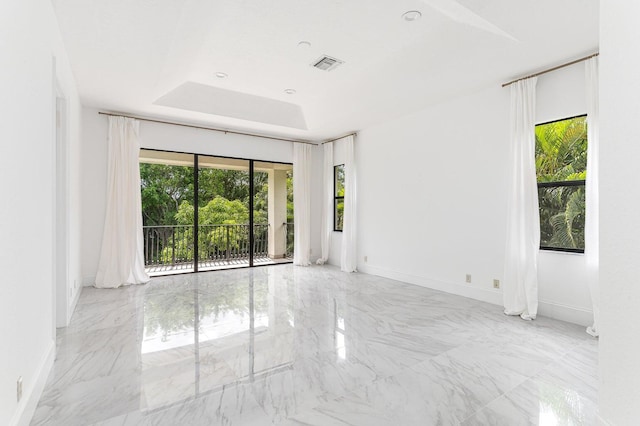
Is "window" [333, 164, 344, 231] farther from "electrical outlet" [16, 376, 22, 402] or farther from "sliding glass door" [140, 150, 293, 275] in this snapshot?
"electrical outlet" [16, 376, 22, 402]

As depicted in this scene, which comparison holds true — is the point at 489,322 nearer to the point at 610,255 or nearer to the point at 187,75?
the point at 610,255

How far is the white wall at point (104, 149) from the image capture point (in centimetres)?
494


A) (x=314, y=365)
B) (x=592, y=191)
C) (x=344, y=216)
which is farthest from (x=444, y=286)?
(x=314, y=365)

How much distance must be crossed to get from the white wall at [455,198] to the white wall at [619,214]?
2.65 m

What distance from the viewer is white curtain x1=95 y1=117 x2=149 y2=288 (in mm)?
4918

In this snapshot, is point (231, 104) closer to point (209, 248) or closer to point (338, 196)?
point (338, 196)

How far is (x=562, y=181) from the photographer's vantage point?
3504 millimetres

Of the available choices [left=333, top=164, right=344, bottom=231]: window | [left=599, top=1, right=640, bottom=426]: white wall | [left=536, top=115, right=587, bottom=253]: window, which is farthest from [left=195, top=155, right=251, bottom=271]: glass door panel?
[left=599, top=1, right=640, bottom=426]: white wall

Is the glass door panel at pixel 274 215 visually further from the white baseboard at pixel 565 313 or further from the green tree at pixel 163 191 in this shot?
the white baseboard at pixel 565 313

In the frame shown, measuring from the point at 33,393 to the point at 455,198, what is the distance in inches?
188

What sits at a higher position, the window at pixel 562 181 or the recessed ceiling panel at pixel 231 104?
the recessed ceiling panel at pixel 231 104

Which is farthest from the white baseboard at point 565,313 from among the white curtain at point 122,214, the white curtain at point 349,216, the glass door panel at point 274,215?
the white curtain at point 122,214

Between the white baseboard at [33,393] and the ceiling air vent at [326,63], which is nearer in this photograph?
the white baseboard at [33,393]

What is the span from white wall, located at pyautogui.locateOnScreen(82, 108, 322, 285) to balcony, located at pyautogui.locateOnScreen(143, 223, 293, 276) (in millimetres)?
1174
